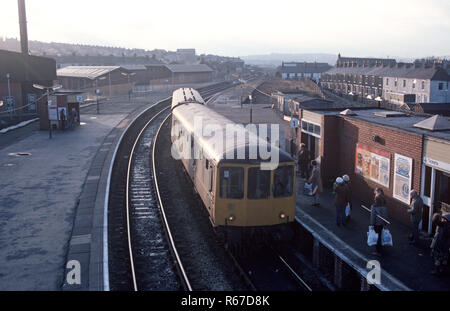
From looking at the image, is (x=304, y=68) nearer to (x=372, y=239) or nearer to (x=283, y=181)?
(x=283, y=181)

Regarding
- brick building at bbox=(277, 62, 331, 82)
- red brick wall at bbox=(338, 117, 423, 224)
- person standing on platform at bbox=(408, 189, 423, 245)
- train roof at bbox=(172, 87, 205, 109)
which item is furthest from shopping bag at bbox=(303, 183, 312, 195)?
brick building at bbox=(277, 62, 331, 82)

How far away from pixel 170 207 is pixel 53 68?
110 feet

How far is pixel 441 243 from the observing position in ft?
31.1

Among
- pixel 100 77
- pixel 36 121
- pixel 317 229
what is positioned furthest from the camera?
pixel 100 77

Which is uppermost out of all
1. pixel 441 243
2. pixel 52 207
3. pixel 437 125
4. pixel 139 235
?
pixel 437 125

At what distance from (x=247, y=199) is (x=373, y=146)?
17.2ft

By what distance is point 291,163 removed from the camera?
36.6ft

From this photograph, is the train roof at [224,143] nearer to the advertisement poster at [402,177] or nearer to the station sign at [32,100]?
the advertisement poster at [402,177]

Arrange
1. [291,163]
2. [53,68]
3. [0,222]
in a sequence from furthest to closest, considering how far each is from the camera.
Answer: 1. [53,68]
2. [0,222]
3. [291,163]

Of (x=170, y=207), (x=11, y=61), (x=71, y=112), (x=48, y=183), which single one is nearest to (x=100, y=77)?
(x=11, y=61)

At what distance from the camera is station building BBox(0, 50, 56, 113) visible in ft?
117

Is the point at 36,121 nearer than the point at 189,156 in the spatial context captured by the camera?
No

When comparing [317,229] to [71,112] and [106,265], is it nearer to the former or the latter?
[106,265]

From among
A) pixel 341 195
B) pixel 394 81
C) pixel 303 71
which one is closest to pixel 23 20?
pixel 341 195
